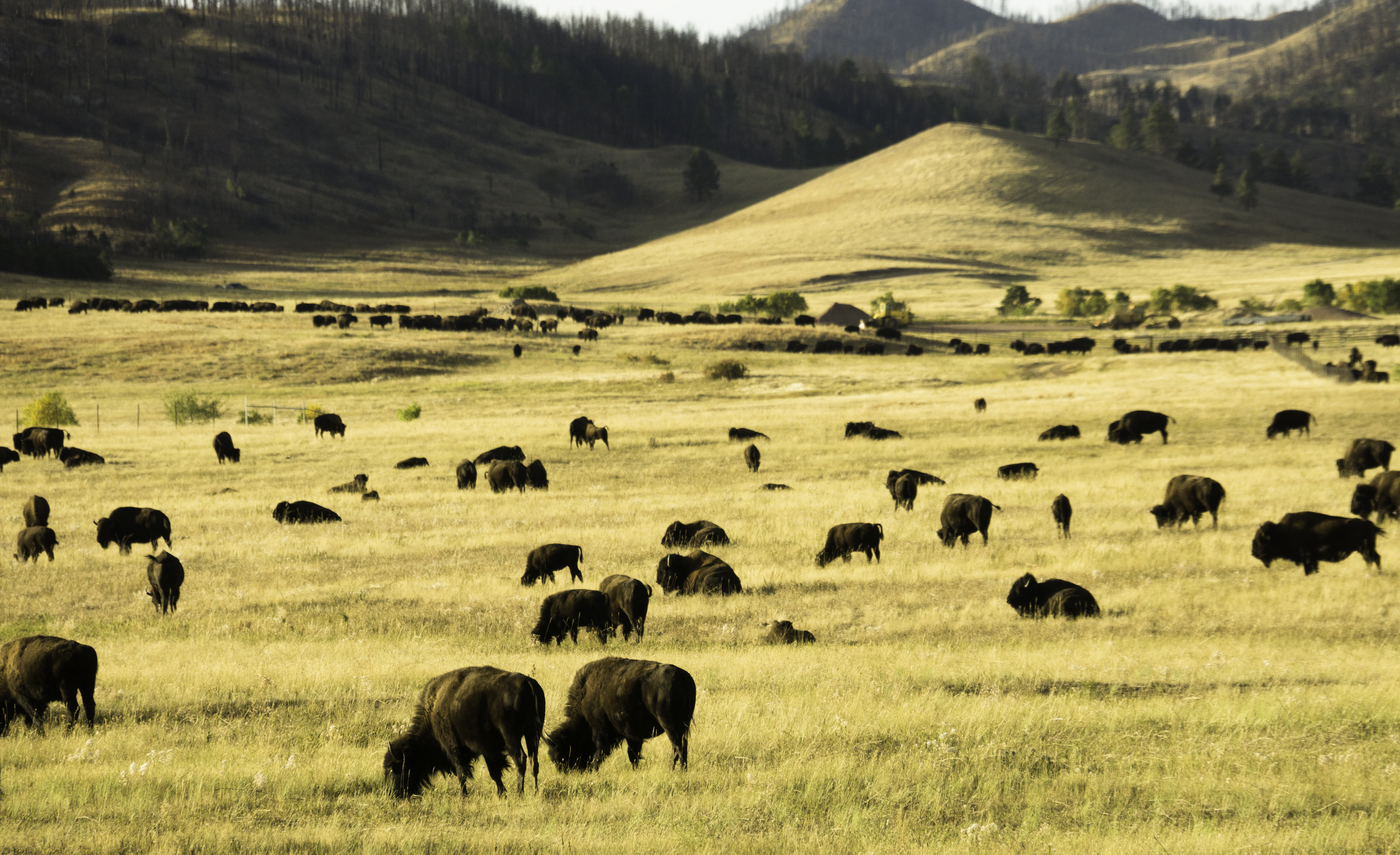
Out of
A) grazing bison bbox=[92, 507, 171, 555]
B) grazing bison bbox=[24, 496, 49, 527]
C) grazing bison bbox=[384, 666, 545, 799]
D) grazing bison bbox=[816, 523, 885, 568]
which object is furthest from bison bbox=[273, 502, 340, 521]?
grazing bison bbox=[384, 666, 545, 799]

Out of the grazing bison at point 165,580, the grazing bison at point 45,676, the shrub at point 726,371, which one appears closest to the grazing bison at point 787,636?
the grazing bison at point 45,676

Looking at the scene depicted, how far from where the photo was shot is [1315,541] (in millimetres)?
Answer: 15047

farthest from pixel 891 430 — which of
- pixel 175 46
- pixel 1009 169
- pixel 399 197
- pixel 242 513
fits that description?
pixel 175 46

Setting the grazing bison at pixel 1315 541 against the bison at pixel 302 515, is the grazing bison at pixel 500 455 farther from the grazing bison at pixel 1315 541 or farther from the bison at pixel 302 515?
the grazing bison at pixel 1315 541

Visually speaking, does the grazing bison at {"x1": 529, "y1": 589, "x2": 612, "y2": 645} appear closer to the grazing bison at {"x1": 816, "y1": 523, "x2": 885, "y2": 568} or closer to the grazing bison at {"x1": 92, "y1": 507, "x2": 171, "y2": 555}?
the grazing bison at {"x1": 816, "y1": 523, "x2": 885, "y2": 568}

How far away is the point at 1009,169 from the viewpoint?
160m

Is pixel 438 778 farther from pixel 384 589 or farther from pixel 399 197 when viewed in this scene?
pixel 399 197

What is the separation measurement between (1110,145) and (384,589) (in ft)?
685

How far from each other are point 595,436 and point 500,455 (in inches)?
154

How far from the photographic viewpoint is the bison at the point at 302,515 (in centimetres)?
2078

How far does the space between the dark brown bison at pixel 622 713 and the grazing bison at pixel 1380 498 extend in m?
15.2

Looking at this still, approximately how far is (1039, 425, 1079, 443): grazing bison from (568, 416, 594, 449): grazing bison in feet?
47.0

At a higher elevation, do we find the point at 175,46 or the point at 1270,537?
the point at 175,46

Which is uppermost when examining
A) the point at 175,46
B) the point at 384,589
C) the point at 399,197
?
the point at 175,46
